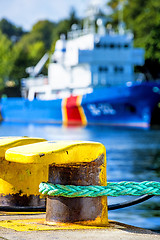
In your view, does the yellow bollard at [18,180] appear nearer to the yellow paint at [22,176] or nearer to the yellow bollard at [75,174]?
the yellow paint at [22,176]

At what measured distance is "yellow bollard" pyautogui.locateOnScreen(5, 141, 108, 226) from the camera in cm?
418

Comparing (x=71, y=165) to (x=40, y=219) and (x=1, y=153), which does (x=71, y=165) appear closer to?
(x=40, y=219)

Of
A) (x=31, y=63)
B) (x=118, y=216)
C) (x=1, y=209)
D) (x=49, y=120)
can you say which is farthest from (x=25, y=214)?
(x=31, y=63)

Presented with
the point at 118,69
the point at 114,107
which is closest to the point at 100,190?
the point at 114,107

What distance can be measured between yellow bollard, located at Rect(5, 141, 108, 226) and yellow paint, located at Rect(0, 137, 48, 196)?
76 cm

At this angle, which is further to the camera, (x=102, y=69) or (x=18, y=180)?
(x=102, y=69)

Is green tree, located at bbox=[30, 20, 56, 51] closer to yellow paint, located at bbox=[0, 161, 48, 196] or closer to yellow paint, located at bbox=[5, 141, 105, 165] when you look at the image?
yellow paint, located at bbox=[0, 161, 48, 196]

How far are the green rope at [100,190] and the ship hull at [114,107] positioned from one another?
1312 inches

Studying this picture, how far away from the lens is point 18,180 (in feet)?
16.8

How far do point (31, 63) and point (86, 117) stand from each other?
44.0 metres

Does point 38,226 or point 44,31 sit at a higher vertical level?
point 44,31

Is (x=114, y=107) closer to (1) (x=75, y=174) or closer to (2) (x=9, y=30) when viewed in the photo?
(1) (x=75, y=174)

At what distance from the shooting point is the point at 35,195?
516cm

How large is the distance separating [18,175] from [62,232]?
48.4 inches
